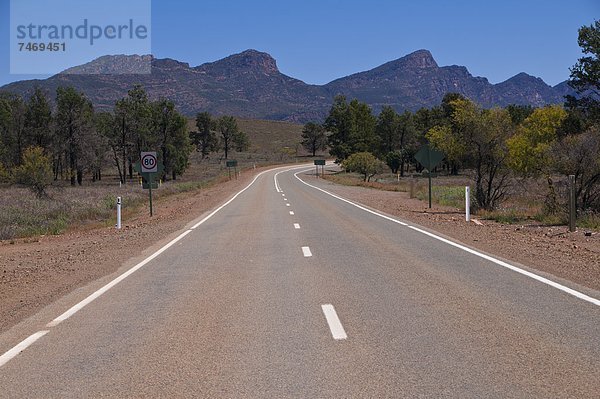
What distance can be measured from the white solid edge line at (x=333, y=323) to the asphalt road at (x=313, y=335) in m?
0.05

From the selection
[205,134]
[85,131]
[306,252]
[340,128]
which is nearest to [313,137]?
[205,134]

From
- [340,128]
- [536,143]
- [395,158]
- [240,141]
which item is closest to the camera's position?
[536,143]

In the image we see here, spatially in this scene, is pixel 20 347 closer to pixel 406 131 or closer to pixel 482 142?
pixel 482 142

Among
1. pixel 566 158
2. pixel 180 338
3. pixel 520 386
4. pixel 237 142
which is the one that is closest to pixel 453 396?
pixel 520 386

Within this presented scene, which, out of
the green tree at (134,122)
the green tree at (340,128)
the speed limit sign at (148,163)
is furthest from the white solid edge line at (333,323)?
the green tree at (340,128)

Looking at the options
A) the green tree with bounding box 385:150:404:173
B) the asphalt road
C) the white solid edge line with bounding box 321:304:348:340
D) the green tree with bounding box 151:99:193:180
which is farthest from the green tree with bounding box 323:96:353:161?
the white solid edge line with bounding box 321:304:348:340

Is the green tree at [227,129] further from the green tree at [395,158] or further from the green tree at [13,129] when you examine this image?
the green tree at [13,129]

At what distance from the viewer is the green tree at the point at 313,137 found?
165 metres

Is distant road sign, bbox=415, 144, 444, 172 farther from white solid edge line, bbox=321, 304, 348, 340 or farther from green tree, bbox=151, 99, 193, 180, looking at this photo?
green tree, bbox=151, 99, 193, 180

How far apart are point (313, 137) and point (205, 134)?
1412 inches

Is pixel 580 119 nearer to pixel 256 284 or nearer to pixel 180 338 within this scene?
pixel 256 284

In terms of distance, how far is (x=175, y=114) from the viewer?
308 feet

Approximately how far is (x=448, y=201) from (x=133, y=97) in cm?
6019

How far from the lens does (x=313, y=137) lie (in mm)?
167125
